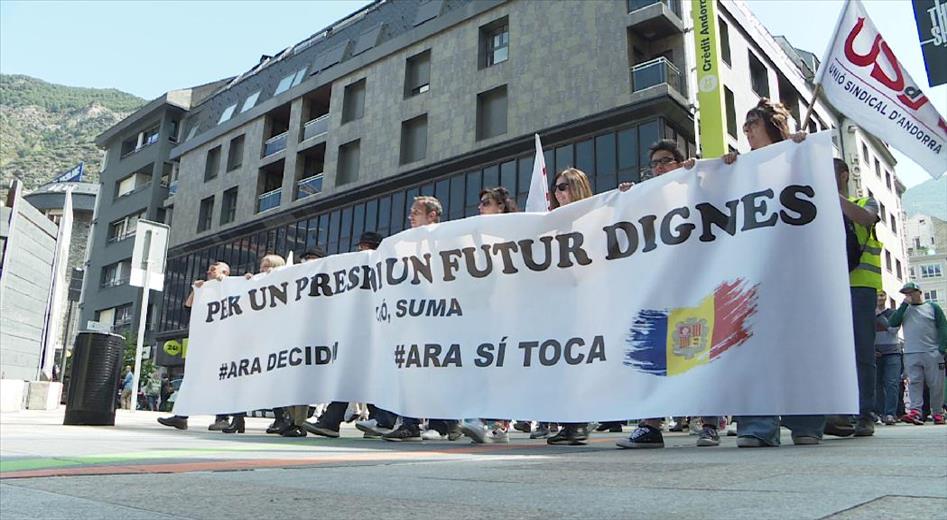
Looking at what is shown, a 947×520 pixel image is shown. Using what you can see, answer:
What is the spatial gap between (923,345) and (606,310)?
653cm

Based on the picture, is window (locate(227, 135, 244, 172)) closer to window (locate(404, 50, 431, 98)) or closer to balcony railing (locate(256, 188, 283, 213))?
balcony railing (locate(256, 188, 283, 213))

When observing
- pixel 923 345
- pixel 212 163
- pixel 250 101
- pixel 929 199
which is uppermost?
pixel 929 199

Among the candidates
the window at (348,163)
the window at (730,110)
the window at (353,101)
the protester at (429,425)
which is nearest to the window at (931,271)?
the window at (730,110)

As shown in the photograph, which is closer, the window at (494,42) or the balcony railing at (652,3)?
the balcony railing at (652,3)

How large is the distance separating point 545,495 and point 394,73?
94.6ft

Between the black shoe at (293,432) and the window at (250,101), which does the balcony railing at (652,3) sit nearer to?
the black shoe at (293,432)

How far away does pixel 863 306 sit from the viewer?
4.63 meters

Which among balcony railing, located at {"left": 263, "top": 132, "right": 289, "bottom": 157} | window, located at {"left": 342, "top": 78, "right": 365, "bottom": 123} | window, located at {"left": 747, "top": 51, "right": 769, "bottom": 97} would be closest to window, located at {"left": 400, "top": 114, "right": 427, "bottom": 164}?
window, located at {"left": 342, "top": 78, "right": 365, "bottom": 123}

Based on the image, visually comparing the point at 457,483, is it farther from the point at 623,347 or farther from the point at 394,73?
the point at 394,73

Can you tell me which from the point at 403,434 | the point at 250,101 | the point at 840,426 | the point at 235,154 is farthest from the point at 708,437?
the point at 250,101

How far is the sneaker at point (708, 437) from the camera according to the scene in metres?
4.07

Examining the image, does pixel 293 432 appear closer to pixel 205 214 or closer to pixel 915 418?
pixel 915 418

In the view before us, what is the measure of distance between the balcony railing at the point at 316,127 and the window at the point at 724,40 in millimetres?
16980

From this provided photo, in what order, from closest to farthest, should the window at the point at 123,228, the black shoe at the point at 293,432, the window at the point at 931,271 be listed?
Result: the black shoe at the point at 293,432 < the window at the point at 123,228 < the window at the point at 931,271
